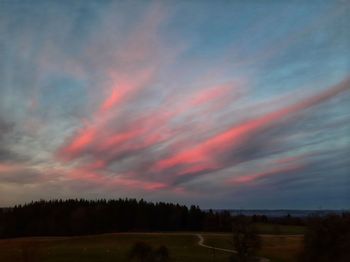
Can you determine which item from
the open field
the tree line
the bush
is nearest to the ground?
the open field

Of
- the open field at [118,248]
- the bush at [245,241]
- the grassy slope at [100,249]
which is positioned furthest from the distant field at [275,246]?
the bush at [245,241]

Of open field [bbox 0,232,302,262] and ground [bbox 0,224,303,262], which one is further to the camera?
open field [bbox 0,232,302,262]

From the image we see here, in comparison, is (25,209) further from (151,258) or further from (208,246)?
(151,258)

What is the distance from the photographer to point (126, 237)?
9594 centimetres

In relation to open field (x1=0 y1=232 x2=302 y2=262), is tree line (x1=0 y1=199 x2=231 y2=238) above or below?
above

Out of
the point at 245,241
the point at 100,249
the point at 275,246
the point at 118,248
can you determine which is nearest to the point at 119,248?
the point at 118,248

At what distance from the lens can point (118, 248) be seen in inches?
3179

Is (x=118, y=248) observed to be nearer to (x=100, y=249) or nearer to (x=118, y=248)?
(x=118, y=248)

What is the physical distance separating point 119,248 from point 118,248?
186 millimetres

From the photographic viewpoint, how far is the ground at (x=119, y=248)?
233 feet

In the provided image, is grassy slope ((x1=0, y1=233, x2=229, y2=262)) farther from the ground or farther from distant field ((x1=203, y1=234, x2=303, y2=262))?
distant field ((x1=203, y1=234, x2=303, y2=262))

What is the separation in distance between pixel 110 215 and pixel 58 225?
49.4 feet

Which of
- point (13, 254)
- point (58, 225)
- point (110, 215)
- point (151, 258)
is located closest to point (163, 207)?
point (110, 215)

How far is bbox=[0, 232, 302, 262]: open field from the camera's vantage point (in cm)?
7131
